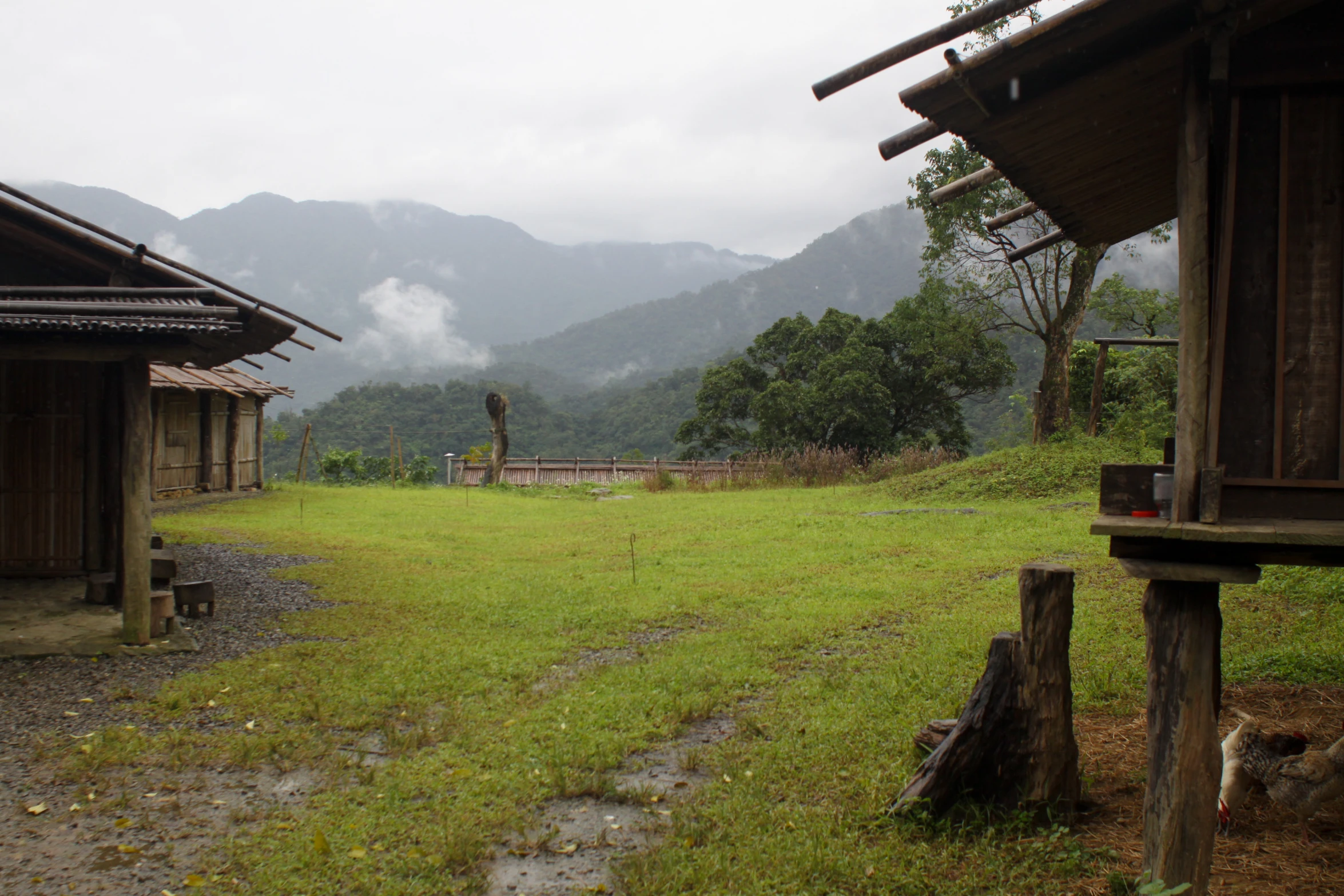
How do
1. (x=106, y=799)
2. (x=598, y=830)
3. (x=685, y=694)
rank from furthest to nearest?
(x=685, y=694)
(x=106, y=799)
(x=598, y=830)

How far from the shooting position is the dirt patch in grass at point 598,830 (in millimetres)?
3494

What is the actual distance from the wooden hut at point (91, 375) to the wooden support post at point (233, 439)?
1217cm

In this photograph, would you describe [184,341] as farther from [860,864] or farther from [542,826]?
[860,864]

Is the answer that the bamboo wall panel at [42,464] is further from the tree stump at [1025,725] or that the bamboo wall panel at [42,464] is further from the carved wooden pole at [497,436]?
the carved wooden pole at [497,436]

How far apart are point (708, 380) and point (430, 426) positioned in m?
18.0

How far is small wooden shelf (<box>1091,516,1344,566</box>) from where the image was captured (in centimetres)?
286

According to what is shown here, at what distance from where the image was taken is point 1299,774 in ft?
11.3

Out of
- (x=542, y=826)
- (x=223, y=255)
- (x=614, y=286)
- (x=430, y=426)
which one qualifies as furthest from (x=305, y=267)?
(x=542, y=826)

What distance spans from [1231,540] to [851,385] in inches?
900

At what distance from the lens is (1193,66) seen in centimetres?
322

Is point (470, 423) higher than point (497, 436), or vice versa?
point (470, 423)

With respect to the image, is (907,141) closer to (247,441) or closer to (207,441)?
(207,441)

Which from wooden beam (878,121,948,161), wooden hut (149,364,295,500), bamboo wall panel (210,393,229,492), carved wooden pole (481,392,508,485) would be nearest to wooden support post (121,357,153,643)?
wooden beam (878,121,948,161)

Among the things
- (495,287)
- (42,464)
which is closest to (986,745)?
(42,464)
